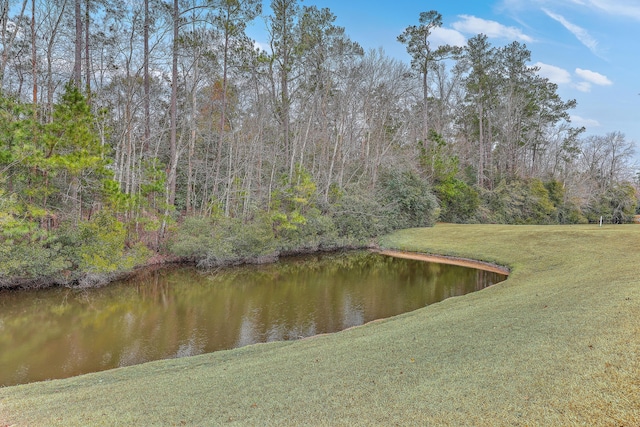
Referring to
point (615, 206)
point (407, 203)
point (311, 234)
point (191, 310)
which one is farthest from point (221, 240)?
point (615, 206)

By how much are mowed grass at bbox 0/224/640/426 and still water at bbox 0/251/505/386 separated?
1.76 m

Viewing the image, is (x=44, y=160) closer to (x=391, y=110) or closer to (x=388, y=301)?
(x=388, y=301)

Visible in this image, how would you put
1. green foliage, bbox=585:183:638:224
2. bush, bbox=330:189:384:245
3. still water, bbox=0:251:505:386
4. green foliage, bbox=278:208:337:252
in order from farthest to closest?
1. green foliage, bbox=585:183:638:224
2. bush, bbox=330:189:384:245
3. green foliage, bbox=278:208:337:252
4. still water, bbox=0:251:505:386

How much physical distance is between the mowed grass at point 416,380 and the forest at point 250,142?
8049mm

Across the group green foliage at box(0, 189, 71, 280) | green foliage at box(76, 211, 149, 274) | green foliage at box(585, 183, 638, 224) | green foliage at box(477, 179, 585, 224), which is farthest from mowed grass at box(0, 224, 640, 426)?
green foliage at box(585, 183, 638, 224)

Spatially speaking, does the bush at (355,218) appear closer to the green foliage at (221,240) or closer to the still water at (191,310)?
the green foliage at (221,240)

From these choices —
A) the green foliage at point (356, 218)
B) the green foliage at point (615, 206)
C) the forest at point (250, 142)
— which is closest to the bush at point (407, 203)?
the forest at point (250, 142)

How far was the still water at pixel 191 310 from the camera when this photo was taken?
25.1ft

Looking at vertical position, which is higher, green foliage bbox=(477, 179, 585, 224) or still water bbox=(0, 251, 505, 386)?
green foliage bbox=(477, 179, 585, 224)

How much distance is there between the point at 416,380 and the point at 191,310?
8.54 m

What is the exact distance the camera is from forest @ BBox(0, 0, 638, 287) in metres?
11.9

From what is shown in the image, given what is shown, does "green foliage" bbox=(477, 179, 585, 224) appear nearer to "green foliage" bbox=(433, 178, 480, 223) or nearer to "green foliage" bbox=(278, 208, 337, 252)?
"green foliage" bbox=(433, 178, 480, 223)

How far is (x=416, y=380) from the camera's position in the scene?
3.79 meters

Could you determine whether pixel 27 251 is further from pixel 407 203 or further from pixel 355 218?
pixel 407 203
